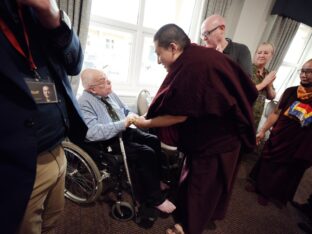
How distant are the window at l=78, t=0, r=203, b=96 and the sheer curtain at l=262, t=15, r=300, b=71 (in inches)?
50.4

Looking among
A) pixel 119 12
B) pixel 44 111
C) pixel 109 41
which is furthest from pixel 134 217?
pixel 119 12

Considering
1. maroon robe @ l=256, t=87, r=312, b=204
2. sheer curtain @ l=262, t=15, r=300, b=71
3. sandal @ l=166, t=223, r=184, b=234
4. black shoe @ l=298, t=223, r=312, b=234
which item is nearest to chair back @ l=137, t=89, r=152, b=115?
sandal @ l=166, t=223, r=184, b=234

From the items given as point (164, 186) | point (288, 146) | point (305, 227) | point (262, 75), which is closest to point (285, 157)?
point (288, 146)

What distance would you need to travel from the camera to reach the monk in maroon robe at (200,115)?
2.72 ft

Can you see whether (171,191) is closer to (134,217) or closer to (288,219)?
(134,217)

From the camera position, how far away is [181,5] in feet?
8.30

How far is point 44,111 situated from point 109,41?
1971 millimetres

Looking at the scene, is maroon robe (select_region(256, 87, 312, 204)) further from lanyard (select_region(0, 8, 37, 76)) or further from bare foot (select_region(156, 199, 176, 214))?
lanyard (select_region(0, 8, 37, 76))

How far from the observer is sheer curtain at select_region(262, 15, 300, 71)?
2771mm

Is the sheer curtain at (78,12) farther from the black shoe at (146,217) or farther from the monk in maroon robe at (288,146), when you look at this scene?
the monk in maroon robe at (288,146)

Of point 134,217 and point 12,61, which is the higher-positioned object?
point 12,61

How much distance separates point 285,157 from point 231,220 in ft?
2.43

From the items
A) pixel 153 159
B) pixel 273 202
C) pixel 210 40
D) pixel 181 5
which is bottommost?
pixel 273 202

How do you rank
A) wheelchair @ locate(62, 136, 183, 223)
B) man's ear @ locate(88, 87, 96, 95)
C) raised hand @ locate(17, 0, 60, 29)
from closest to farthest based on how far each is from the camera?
raised hand @ locate(17, 0, 60, 29) → wheelchair @ locate(62, 136, 183, 223) → man's ear @ locate(88, 87, 96, 95)
